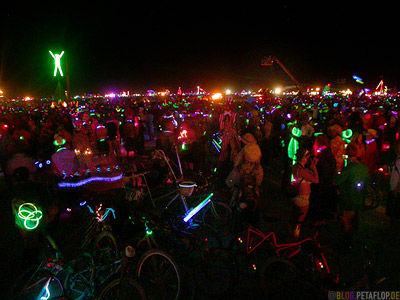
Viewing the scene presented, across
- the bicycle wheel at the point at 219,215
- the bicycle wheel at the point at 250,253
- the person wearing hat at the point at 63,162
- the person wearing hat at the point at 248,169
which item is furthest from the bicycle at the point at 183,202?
the person wearing hat at the point at 63,162

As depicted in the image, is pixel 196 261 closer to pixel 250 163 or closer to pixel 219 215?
pixel 219 215

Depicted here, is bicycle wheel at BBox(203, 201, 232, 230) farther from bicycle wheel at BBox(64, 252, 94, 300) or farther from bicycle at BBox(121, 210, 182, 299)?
bicycle wheel at BBox(64, 252, 94, 300)

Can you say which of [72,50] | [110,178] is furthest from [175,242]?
[72,50]

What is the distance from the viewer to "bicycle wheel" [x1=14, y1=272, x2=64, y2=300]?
3701mm

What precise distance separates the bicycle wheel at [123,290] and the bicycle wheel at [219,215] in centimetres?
242

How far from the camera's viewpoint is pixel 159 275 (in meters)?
3.60

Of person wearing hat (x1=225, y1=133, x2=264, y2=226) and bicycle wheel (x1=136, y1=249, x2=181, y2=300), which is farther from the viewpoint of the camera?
person wearing hat (x1=225, y1=133, x2=264, y2=226)

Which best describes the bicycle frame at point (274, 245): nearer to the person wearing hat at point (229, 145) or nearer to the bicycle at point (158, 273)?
the bicycle at point (158, 273)

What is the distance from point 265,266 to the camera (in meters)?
3.59

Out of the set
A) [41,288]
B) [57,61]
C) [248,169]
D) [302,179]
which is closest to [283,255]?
[302,179]

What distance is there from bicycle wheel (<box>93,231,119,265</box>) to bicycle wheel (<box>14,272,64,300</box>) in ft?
1.88

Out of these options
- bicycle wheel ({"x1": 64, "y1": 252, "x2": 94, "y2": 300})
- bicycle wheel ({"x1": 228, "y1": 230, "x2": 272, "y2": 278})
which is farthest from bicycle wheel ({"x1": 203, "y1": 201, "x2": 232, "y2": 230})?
bicycle wheel ({"x1": 64, "y1": 252, "x2": 94, "y2": 300})

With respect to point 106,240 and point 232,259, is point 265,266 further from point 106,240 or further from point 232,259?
point 106,240

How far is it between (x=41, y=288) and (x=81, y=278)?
2.13ft
